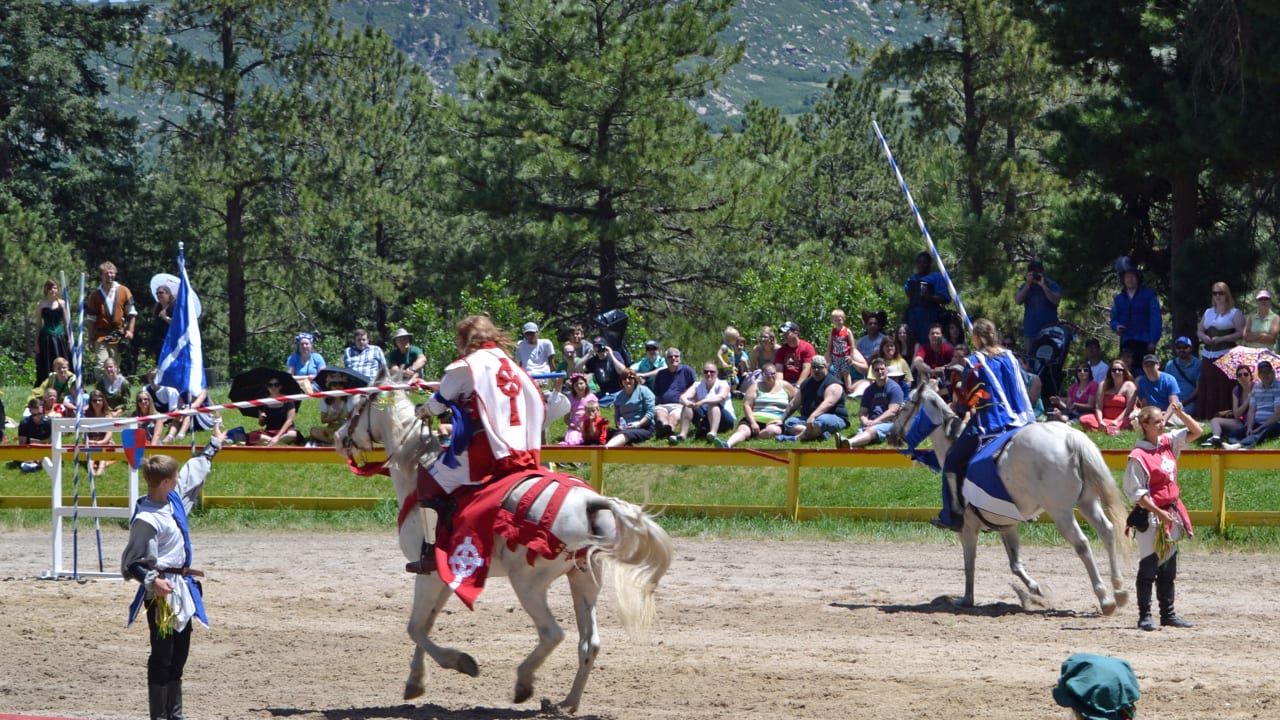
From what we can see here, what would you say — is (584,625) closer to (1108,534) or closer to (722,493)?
(1108,534)

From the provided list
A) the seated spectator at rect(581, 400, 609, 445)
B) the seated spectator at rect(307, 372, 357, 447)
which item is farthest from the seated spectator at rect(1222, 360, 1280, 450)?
the seated spectator at rect(307, 372, 357, 447)

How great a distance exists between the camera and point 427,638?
8758 mm

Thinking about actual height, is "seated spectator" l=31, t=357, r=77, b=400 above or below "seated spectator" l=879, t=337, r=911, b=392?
below

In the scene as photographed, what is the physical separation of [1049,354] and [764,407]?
364cm

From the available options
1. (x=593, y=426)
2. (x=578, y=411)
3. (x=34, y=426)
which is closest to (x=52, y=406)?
(x=34, y=426)

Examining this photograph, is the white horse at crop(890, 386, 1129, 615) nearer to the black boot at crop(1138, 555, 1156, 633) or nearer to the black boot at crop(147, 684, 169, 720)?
the black boot at crop(1138, 555, 1156, 633)

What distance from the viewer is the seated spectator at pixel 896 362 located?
62.1 feet

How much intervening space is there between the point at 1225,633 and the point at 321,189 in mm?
31824

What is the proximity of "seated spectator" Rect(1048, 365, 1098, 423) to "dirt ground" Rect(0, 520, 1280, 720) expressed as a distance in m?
3.91

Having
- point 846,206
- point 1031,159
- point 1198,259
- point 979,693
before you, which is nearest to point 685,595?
point 979,693

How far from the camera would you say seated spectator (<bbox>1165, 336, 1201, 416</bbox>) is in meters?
17.9

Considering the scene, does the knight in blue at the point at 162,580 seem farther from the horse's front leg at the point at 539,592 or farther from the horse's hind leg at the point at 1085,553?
the horse's hind leg at the point at 1085,553

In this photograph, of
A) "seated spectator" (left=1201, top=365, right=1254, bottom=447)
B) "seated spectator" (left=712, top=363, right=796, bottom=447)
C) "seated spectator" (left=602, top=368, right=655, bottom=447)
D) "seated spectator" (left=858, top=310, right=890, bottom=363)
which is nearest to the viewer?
"seated spectator" (left=1201, top=365, right=1254, bottom=447)

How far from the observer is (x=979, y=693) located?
8.80 m
